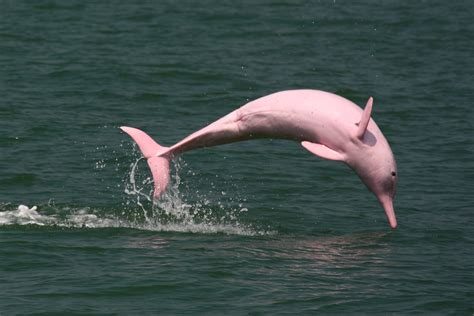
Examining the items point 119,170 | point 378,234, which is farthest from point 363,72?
point 378,234

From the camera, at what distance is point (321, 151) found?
16953 mm

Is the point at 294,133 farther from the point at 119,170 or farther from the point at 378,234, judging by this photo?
the point at 119,170

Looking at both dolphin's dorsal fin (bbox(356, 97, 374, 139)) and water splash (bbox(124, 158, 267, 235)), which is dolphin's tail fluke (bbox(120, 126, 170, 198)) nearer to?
water splash (bbox(124, 158, 267, 235))

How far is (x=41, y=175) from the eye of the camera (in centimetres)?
2289

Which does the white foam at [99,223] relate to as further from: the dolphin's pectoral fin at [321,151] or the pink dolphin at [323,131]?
the dolphin's pectoral fin at [321,151]

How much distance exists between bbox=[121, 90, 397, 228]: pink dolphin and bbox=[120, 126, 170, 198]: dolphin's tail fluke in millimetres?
60

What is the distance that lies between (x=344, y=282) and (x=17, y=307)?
4.56 meters

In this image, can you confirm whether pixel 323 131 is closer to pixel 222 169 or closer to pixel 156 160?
pixel 156 160

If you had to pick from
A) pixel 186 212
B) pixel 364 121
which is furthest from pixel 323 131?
pixel 186 212

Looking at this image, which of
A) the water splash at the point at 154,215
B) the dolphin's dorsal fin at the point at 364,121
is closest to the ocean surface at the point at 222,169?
the water splash at the point at 154,215

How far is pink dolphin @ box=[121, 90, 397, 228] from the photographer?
1723cm

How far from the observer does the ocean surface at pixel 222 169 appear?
16.6 meters

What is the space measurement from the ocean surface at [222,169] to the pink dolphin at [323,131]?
139 cm

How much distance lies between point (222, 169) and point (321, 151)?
7.36m
